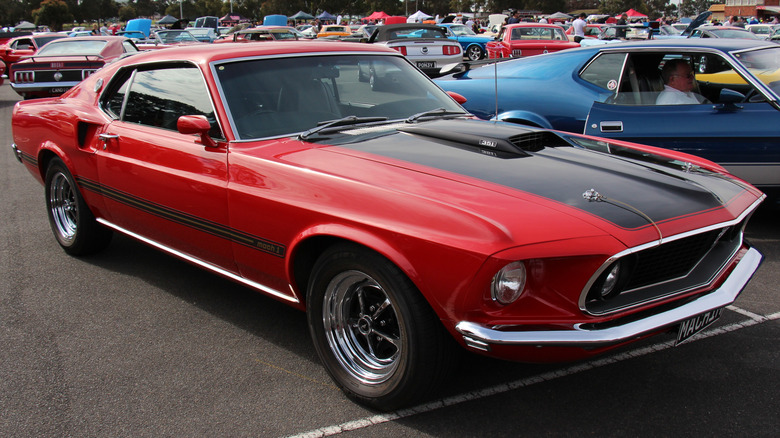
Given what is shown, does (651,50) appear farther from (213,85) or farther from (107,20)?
(107,20)

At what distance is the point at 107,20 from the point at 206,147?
103941 millimetres

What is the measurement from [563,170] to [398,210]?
0.86 metres

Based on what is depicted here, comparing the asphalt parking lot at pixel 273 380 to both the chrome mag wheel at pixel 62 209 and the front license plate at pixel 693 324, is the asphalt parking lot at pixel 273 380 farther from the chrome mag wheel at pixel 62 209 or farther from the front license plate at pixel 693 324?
the chrome mag wheel at pixel 62 209

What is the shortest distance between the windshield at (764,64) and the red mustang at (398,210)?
2316 mm

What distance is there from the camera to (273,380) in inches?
→ 122

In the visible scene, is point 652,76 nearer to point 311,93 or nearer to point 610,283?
point 311,93

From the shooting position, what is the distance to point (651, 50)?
558 centimetres

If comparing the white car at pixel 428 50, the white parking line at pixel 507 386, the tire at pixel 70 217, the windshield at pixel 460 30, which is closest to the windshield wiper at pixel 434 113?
the white parking line at pixel 507 386

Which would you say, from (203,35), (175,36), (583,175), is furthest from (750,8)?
(583,175)

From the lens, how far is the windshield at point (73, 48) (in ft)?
46.0

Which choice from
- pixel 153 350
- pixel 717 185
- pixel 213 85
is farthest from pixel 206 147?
pixel 717 185

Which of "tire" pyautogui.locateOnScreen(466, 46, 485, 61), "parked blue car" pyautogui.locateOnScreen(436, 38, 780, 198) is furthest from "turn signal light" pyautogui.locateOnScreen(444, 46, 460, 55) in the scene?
"parked blue car" pyautogui.locateOnScreen(436, 38, 780, 198)

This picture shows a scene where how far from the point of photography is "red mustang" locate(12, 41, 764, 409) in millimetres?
2352

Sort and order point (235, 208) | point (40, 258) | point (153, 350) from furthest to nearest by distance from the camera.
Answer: point (40, 258) < point (153, 350) < point (235, 208)
